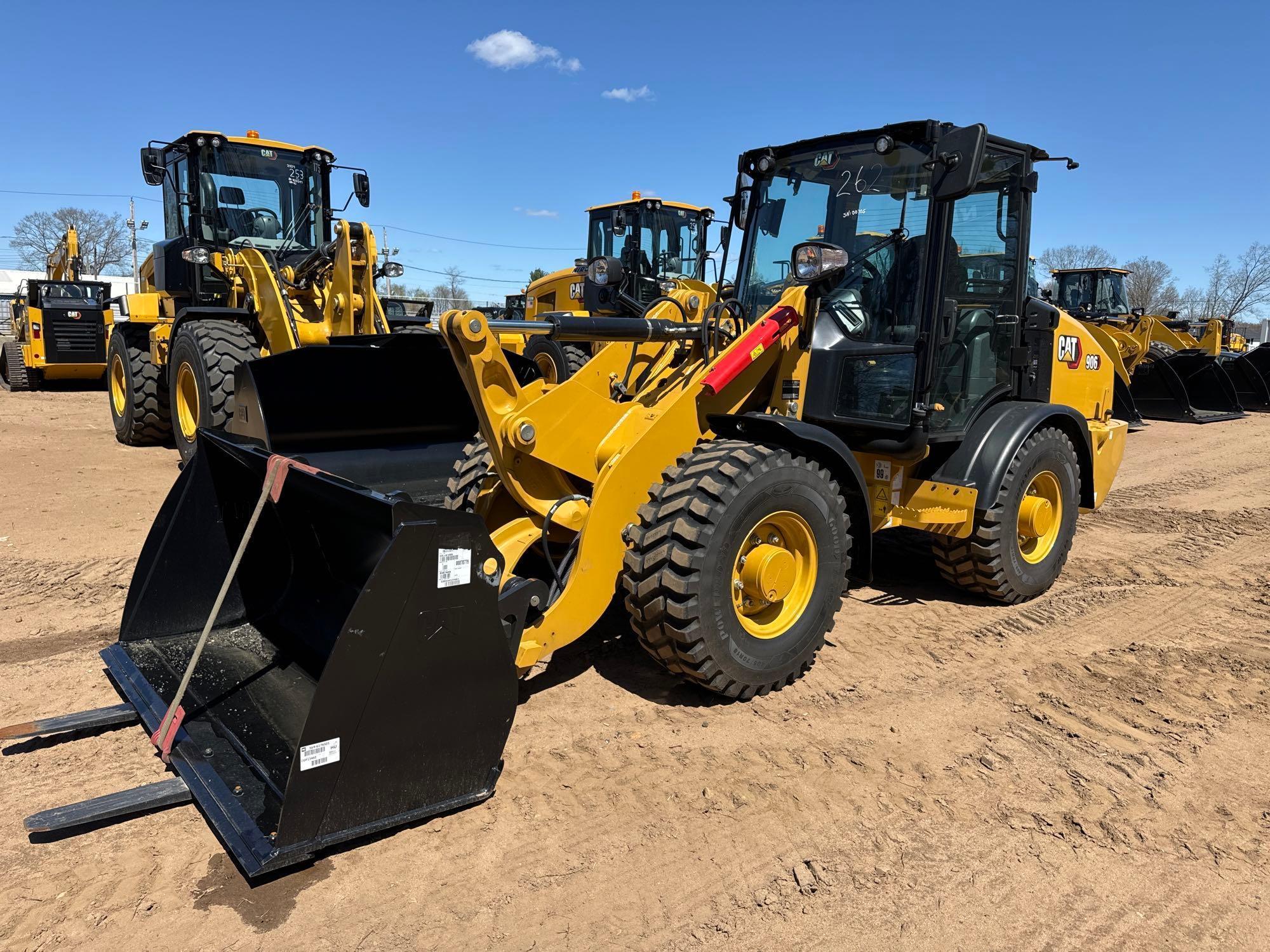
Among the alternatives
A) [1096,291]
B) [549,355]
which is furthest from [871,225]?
[1096,291]

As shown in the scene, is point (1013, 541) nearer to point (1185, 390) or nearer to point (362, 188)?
point (362, 188)

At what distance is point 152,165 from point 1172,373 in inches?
633

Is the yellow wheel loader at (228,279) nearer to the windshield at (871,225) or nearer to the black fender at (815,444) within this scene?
the windshield at (871,225)

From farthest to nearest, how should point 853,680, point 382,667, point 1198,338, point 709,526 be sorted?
point 1198,338 → point 853,680 → point 709,526 → point 382,667

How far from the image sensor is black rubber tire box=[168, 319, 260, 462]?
7484 mm

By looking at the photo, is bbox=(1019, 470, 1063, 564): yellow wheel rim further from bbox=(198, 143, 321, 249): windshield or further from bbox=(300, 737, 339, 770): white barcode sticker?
bbox=(198, 143, 321, 249): windshield

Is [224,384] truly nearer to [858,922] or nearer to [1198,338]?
[858,922]

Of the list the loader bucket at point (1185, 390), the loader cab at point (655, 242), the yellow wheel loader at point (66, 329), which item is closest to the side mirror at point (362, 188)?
the loader cab at point (655, 242)

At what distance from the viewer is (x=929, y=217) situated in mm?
4281

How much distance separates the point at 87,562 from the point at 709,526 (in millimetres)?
4387

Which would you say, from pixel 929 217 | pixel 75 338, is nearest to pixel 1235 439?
pixel 929 217

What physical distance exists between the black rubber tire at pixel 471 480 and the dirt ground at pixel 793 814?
93 centimetres

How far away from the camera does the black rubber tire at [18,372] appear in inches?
701

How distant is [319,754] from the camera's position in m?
2.54
